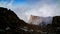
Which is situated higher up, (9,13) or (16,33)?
(9,13)

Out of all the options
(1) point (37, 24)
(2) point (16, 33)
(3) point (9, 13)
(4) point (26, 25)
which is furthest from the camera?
(1) point (37, 24)

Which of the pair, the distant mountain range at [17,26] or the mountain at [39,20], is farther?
the mountain at [39,20]

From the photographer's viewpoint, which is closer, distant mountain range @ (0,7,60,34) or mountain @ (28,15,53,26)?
distant mountain range @ (0,7,60,34)

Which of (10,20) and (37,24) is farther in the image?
(37,24)

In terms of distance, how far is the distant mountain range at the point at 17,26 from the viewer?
2234 centimetres

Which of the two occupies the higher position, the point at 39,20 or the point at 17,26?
the point at 39,20

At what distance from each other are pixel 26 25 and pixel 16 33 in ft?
13.0

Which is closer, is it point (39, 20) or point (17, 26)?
point (17, 26)

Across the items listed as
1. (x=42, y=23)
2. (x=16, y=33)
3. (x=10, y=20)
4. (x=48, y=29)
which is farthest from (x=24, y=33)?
(x=42, y=23)

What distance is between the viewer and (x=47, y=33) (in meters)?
24.7

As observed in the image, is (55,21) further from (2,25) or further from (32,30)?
(2,25)

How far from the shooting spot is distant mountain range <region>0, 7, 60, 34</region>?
22344 mm

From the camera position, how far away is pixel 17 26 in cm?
2388

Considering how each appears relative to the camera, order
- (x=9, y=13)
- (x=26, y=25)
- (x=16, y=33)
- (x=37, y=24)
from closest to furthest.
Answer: (x=16, y=33) < (x=9, y=13) < (x=26, y=25) < (x=37, y=24)
